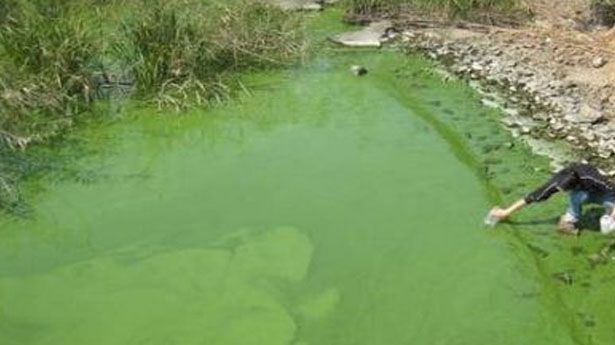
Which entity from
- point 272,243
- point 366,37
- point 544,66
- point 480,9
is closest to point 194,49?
point 366,37

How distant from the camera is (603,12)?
896cm

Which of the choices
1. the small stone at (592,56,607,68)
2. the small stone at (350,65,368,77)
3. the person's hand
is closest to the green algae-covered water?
the person's hand

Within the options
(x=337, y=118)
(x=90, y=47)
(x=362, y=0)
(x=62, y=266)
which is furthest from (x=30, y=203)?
(x=362, y=0)

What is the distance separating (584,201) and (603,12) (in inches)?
178

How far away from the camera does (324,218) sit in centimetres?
552

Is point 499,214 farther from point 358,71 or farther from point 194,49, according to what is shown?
point 194,49

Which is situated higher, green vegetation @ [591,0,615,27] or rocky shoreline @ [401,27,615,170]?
green vegetation @ [591,0,615,27]

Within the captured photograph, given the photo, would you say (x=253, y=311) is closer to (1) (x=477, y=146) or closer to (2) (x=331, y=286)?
(2) (x=331, y=286)

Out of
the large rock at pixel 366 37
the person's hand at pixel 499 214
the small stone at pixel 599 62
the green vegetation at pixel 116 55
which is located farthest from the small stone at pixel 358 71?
the person's hand at pixel 499 214

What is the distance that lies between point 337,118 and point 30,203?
281 cm

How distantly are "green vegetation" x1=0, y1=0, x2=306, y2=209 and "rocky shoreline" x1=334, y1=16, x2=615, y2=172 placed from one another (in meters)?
1.23

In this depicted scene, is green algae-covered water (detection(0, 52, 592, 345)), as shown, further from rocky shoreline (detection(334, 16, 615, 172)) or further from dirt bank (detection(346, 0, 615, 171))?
dirt bank (detection(346, 0, 615, 171))

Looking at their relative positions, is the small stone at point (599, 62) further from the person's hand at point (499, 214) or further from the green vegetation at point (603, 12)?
the person's hand at point (499, 214)

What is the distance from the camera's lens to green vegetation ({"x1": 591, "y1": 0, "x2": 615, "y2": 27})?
28.9ft
